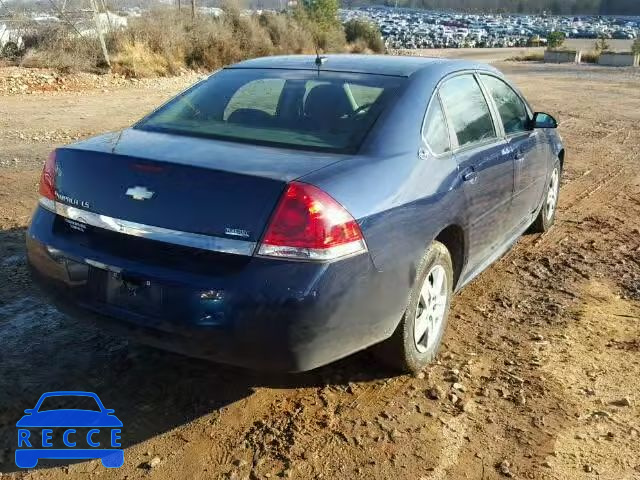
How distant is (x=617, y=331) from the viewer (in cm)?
413

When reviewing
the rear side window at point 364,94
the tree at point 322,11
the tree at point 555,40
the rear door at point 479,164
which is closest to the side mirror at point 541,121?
the rear door at point 479,164

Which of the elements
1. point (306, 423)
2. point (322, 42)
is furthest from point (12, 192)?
point (322, 42)

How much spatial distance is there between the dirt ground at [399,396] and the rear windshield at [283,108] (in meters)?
1.22

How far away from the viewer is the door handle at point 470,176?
3686 millimetres

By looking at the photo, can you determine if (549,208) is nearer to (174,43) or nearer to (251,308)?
(251,308)

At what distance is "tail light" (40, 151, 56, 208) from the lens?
10.6 ft

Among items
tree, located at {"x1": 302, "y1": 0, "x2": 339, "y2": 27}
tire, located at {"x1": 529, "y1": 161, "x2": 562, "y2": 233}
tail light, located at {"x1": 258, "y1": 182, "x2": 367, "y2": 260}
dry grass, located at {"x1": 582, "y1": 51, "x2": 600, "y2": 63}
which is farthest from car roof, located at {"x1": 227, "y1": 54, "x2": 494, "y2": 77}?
dry grass, located at {"x1": 582, "y1": 51, "x2": 600, "y2": 63}

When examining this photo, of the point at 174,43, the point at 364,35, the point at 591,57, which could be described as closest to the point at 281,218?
the point at 174,43

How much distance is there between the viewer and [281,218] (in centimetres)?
269

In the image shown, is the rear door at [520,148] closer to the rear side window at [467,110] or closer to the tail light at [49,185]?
the rear side window at [467,110]

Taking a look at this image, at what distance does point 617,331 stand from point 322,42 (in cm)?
3333

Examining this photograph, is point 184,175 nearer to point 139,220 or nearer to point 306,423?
point 139,220

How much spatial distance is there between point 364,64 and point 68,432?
259cm

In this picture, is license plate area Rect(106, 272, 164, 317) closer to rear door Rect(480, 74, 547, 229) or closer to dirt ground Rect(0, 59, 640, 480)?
dirt ground Rect(0, 59, 640, 480)
